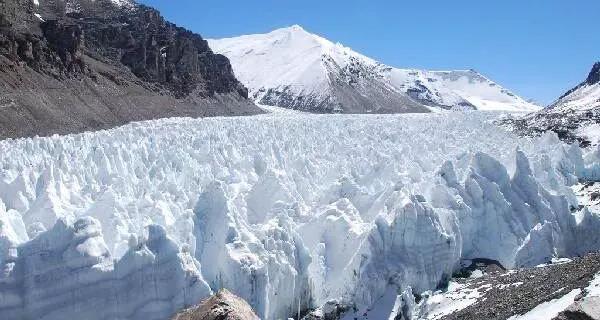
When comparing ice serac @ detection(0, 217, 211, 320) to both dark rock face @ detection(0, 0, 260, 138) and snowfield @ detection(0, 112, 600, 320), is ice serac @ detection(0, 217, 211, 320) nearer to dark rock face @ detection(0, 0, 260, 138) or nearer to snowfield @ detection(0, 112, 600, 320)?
snowfield @ detection(0, 112, 600, 320)

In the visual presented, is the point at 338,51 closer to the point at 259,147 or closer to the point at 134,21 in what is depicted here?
the point at 134,21

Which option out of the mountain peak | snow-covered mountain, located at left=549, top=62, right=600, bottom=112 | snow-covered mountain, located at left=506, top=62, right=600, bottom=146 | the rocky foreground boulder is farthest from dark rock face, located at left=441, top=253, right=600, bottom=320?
the mountain peak

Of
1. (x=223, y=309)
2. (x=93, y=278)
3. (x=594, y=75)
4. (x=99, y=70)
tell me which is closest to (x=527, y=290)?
(x=223, y=309)

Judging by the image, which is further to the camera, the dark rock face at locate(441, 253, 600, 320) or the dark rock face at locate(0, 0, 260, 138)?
the dark rock face at locate(0, 0, 260, 138)

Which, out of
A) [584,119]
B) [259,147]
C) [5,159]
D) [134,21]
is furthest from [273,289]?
[134,21]

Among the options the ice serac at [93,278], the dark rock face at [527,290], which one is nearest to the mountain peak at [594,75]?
the dark rock face at [527,290]

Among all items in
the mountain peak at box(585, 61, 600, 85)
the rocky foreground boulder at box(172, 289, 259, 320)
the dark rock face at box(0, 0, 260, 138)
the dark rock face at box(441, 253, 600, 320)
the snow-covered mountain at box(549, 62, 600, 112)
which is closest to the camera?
the rocky foreground boulder at box(172, 289, 259, 320)
